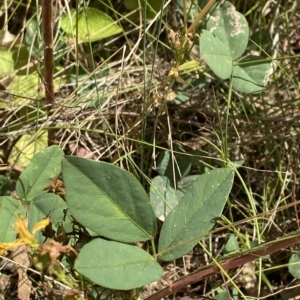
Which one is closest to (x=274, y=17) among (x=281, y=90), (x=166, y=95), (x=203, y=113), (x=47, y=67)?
(x=281, y=90)

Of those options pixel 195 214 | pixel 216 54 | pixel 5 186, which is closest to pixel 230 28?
pixel 216 54

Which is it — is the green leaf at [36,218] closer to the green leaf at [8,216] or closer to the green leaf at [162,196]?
the green leaf at [8,216]

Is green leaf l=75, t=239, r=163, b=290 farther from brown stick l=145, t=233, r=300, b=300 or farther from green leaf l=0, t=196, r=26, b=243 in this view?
green leaf l=0, t=196, r=26, b=243

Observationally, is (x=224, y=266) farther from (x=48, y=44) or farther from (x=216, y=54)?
(x=48, y=44)

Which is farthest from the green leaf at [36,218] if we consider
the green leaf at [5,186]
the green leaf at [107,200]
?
the green leaf at [5,186]

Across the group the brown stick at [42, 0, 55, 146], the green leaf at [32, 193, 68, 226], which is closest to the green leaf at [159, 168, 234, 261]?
the green leaf at [32, 193, 68, 226]
